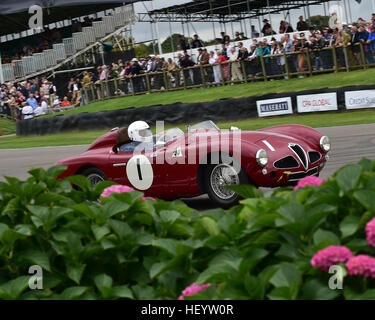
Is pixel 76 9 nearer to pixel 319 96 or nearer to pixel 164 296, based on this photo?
pixel 319 96

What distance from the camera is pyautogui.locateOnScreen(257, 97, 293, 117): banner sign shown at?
1955 cm

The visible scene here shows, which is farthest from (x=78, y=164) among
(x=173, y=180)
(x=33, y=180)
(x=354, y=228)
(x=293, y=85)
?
(x=293, y=85)

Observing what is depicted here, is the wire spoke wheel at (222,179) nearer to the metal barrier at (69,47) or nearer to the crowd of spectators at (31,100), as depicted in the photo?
the crowd of spectators at (31,100)

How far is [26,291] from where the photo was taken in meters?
2.68

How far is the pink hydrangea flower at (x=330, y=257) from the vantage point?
2055 mm

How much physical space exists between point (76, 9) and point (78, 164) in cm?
3212

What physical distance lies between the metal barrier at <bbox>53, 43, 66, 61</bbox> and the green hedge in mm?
35118

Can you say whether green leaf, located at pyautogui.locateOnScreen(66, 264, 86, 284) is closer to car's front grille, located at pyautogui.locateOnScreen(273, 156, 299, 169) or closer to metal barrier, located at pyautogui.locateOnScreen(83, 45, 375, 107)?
car's front grille, located at pyautogui.locateOnScreen(273, 156, 299, 169)

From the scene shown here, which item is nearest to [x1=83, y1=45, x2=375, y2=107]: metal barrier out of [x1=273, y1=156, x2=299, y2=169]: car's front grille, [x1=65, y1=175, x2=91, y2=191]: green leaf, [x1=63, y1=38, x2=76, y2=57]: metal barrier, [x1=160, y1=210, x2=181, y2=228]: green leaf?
[x1=63, y1=38, x2=76, y2=57]: metal barrier

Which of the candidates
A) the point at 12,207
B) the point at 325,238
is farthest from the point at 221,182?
the point at 325,238

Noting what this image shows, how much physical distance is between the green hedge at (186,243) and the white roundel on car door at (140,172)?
16.5 feet

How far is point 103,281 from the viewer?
2.61 metres

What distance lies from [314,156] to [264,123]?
10757mm

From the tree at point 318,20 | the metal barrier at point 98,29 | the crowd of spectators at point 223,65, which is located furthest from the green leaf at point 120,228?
the metal barrier at point 98,29
